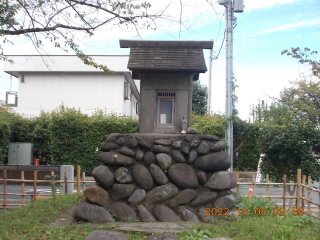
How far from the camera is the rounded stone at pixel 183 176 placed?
6.04m

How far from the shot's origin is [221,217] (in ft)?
19.1

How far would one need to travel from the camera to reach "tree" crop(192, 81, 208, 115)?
24.3m

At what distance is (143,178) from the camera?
6051 millimetres

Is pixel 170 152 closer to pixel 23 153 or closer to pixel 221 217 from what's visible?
pixel 221 217

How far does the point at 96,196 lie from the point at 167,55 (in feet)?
11.9

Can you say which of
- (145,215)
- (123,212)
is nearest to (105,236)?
(123,212)

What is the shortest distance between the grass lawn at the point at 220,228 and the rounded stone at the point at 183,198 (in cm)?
68

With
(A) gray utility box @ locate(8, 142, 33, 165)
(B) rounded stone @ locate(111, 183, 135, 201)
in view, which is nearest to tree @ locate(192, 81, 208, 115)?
(A) gray utility box @ locate(8, 142, 33, 165)

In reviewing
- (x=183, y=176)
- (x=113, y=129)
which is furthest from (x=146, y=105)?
(x=113, y=129)

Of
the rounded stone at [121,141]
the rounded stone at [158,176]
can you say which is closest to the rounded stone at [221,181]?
the rounded stone at [158,176]

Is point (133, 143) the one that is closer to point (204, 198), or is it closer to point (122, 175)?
point (122, 175)

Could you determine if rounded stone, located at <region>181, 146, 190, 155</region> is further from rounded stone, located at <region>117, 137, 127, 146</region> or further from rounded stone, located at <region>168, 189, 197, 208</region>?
rounded stone, located at <region>117, 137, 127, 146</region>

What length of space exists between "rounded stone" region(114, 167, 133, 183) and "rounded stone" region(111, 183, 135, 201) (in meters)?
0.10
